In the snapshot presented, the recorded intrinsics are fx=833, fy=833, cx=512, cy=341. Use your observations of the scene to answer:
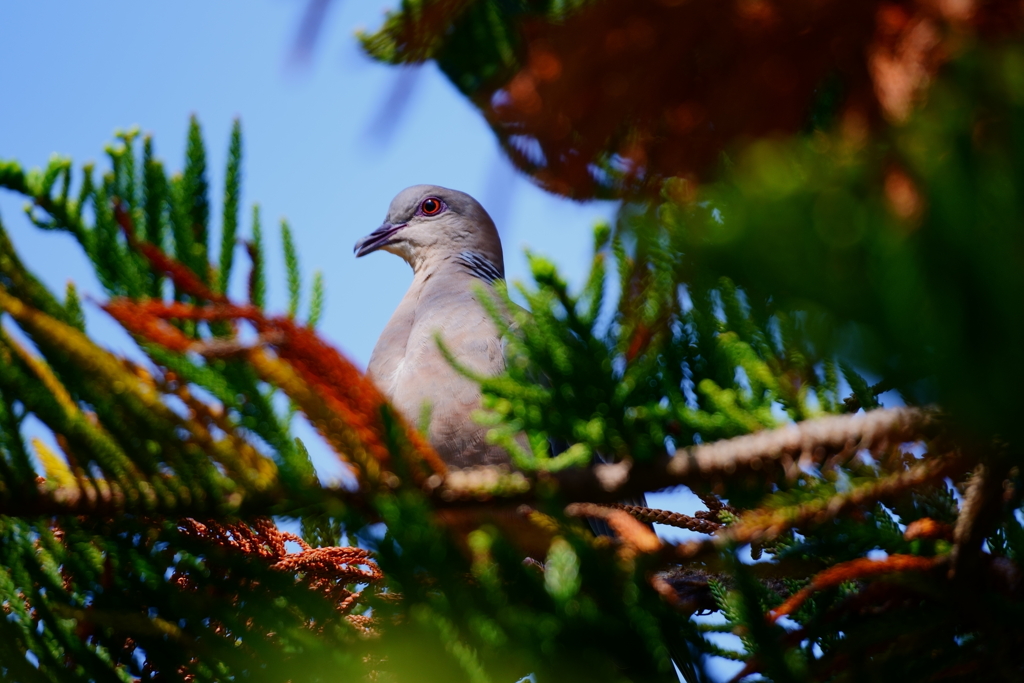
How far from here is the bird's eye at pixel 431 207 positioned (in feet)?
15.6

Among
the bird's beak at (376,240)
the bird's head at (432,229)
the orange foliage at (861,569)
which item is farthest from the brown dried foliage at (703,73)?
the bird's beak at (376,240)

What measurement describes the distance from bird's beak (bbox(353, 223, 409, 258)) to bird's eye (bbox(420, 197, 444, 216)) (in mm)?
153

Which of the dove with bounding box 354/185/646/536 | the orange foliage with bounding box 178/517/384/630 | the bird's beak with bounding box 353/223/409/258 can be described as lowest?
the orange foliage with bounding box 178/517/384/630

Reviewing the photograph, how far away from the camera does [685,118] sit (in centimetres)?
98

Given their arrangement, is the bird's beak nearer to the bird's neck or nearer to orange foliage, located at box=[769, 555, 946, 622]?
the bird's neck

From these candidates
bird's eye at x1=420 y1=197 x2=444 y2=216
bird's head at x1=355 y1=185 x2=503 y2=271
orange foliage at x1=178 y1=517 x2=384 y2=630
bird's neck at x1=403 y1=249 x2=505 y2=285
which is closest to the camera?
orange foliage at x1=178 y1=517 x2=384 y2=630

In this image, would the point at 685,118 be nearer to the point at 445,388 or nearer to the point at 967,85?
the point at 967,85

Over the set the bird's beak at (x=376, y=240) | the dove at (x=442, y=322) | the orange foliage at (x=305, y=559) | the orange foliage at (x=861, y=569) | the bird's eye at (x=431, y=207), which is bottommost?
the orange foliage at (x=861, y=569)

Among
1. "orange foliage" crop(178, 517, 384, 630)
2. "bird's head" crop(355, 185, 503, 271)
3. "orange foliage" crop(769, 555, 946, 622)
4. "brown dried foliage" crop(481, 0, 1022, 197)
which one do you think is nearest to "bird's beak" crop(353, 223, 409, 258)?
"bird's head" crop(355, 185, 503, 271)

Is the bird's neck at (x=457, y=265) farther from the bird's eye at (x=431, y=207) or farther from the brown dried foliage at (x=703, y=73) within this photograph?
the brown dried foliage at (x=703, y=73)

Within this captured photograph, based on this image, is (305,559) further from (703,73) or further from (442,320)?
(442,320)

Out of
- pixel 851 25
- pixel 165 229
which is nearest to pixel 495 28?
pixel 165 229

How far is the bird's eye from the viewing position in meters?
4.74

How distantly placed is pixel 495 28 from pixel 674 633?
1.34m
